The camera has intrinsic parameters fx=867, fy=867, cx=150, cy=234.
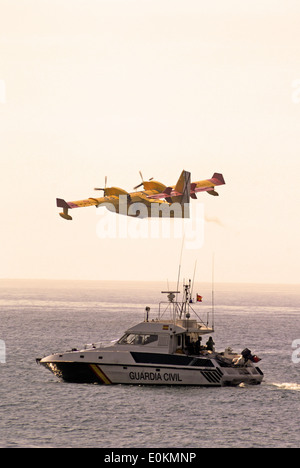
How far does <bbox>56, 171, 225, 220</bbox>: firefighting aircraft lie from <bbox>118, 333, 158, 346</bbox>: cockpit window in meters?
14.9

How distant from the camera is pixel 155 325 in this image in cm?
6300

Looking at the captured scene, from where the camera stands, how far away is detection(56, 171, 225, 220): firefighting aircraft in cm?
7794

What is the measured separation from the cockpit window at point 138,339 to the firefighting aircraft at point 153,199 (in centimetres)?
1491

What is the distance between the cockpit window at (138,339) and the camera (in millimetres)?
62719

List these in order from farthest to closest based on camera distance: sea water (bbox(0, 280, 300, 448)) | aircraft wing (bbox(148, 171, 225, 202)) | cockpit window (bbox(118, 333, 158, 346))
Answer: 1. aircraft wing (bbox(148, 171, 225, 202))
2. cockpit window (bbox(118, 333, 158, 346))
3. sea water (bbox(0, 280, 300, 448))

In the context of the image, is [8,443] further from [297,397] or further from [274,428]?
[297,397]

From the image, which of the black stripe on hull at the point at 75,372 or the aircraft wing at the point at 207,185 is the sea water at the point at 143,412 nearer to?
the black stripe on hull at the point at 75,372

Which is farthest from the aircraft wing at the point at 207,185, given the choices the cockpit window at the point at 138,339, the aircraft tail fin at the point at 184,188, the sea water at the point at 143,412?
the cockpit window at the point at 138,339

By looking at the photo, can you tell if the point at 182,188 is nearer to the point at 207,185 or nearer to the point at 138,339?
the point at 207,185

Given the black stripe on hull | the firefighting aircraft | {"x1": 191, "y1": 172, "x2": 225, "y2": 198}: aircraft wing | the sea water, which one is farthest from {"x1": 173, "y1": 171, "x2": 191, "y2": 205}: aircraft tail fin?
the black stripe on hull

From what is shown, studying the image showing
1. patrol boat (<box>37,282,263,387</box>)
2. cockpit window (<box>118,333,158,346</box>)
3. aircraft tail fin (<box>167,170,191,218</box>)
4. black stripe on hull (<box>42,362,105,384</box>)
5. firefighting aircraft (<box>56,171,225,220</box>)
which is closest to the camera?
patrol boat (<box>37,282,263,387</box>)

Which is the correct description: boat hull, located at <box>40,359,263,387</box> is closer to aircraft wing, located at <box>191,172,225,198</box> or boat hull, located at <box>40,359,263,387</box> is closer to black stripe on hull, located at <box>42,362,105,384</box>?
black stripe on hull, located at <box>42,362,105,384</box>

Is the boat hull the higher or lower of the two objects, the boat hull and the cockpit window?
the lower
